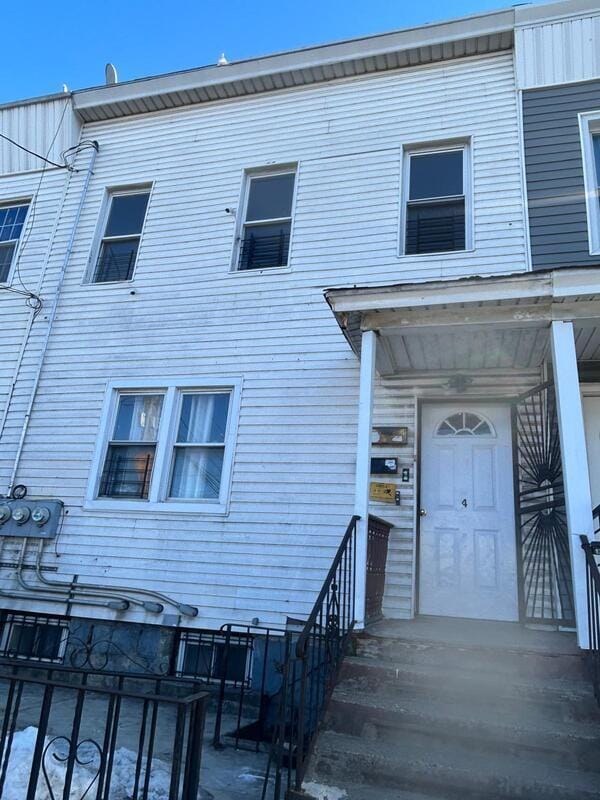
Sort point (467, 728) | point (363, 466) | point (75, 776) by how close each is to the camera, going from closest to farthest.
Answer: point (75, 776), point (467, 728), point (363, 466)

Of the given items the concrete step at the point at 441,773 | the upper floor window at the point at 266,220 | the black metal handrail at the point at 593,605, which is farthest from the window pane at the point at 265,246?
the concrete step at the point at 441,773

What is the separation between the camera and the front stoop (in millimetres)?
3225

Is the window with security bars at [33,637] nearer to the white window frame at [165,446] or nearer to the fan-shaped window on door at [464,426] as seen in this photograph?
the white window frame at [165,446]

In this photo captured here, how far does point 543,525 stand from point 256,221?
4869 mm

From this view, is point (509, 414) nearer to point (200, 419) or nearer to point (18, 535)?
point (200, 419)

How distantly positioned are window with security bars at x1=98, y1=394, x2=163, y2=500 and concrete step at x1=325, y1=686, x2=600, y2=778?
3.64 metres

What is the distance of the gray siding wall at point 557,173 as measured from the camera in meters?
6.10

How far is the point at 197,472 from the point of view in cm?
658

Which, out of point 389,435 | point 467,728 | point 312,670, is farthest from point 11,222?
point 467,728

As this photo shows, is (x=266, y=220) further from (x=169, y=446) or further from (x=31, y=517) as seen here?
(x=31, y=517)

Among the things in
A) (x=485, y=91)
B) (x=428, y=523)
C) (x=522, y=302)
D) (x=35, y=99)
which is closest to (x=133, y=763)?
(x=428, y=523)

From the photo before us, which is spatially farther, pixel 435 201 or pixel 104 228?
pixel 104 228

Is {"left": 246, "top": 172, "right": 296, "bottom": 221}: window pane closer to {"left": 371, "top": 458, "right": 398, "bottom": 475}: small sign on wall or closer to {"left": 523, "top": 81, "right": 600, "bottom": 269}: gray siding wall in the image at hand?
{"left": 523, "top": 81, "right": 600, "bottom": 269}: gray siding wall

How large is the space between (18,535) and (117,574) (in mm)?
1365
